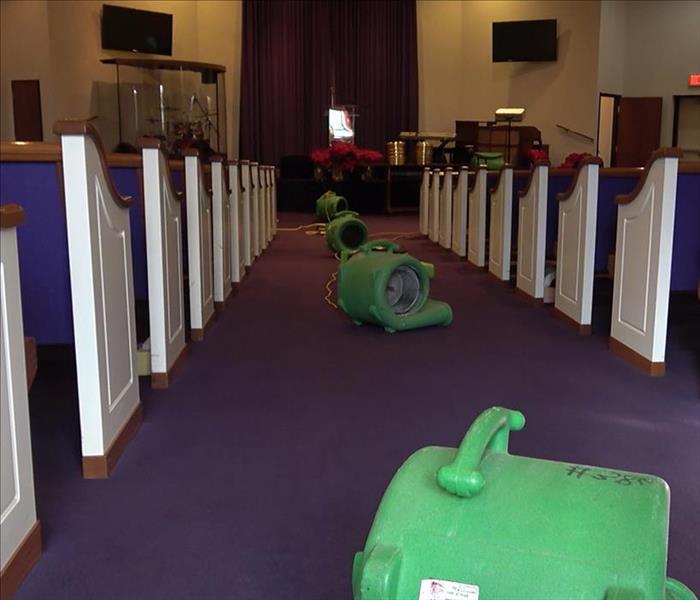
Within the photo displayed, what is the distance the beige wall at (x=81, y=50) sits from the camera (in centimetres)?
1140

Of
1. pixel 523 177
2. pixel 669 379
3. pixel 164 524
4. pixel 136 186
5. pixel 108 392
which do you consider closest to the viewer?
pixel 164 524

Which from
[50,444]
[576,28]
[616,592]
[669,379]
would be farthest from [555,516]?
[576,28]

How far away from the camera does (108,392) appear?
221cm

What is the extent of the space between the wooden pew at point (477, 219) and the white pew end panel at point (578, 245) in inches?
63.8

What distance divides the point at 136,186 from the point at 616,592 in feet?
9.23

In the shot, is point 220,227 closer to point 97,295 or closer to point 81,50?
point 97,295

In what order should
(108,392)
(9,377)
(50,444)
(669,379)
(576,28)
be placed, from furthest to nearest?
(576,28), (669,379), (50,444), (108,392), (9,377)

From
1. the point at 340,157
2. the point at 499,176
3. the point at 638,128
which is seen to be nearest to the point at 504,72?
the point at 638,128

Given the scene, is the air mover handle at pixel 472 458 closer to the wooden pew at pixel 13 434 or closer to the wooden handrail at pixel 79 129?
the wooden pew at pixel 13 434

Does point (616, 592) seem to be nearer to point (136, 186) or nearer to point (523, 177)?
point (136, 186)

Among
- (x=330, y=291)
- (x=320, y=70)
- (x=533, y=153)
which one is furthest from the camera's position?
(x=320, y=70)

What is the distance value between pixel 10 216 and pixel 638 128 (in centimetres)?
1272

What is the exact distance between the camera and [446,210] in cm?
739

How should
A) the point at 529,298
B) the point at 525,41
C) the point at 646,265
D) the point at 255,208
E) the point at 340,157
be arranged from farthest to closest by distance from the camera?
the point at 525,41
the point at 340,157
the point at 255,208
the point at 529,298
the point at 646,265
